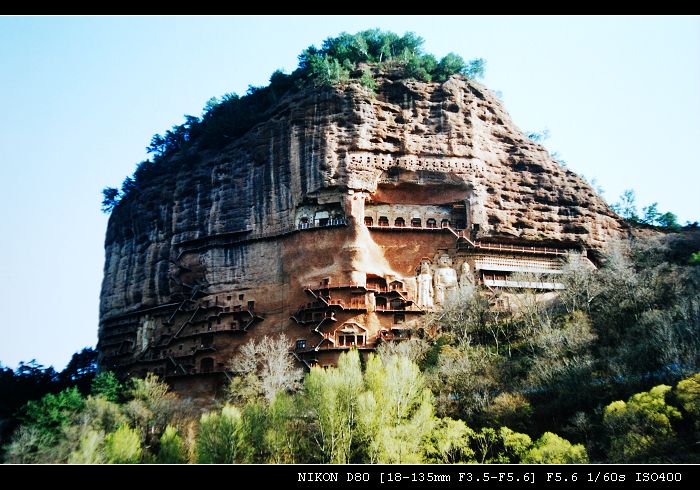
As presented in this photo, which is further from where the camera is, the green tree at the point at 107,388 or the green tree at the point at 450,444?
the green tree at the point at 107,388

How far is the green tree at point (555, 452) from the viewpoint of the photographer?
21906 millimetres

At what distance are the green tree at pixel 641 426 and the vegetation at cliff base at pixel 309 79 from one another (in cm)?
2286

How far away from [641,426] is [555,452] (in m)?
2.48

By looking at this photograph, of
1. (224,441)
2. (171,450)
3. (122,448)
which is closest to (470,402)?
(224,441)

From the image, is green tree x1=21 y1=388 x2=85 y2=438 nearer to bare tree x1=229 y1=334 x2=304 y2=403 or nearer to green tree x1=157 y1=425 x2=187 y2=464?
green tree x1=157 y1=425 x2=187 y2=464

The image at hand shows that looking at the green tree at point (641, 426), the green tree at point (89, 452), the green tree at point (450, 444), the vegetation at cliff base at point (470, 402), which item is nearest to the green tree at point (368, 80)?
the vegetation at cliff base at point (470, 402)

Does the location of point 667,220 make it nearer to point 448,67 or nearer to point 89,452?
point 448,67

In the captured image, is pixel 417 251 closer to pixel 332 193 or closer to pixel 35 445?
pixel 332 193

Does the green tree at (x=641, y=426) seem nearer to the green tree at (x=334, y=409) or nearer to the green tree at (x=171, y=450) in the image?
the green tree at (x=334, y=409)

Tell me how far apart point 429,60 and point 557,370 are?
21.6 meters

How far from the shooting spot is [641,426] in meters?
21.7

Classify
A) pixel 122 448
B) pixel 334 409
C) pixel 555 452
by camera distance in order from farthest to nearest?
pixel 334 409 < pixel 122 448 < pixel 555 452
